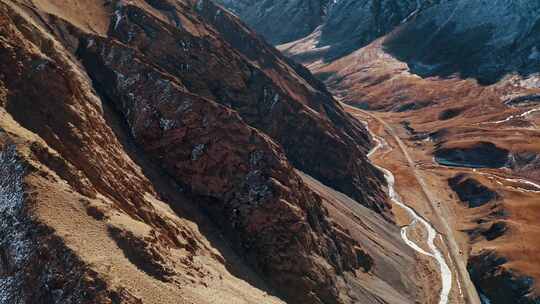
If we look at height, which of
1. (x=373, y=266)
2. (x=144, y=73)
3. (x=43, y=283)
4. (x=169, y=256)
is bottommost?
(x=373, y=266)

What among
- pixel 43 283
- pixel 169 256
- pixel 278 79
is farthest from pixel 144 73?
pixel 278 79

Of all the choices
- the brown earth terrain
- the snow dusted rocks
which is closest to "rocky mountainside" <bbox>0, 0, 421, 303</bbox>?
the snow dusted rocks

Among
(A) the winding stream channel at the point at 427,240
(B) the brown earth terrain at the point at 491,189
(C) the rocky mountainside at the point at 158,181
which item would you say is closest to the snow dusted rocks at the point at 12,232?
(C) the rocky mountainside at the point at 158,181

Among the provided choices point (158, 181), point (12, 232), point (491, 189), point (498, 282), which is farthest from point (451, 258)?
point (12, 232)

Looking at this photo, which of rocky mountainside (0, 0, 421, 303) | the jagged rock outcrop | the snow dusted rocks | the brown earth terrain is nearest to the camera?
the snow dusted rocks

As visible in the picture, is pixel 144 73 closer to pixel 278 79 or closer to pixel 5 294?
pixel 5 294

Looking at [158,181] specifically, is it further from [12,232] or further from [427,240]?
[427,240]

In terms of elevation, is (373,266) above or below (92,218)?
below

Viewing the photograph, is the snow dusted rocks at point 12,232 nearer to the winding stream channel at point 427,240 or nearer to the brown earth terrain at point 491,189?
the winding stream channel at point 427,240

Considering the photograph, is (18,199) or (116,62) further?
(116,62)

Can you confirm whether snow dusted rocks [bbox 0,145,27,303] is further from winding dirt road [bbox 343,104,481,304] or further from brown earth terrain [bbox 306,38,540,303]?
brown earth terrain [bbox 306,38,540,303]
